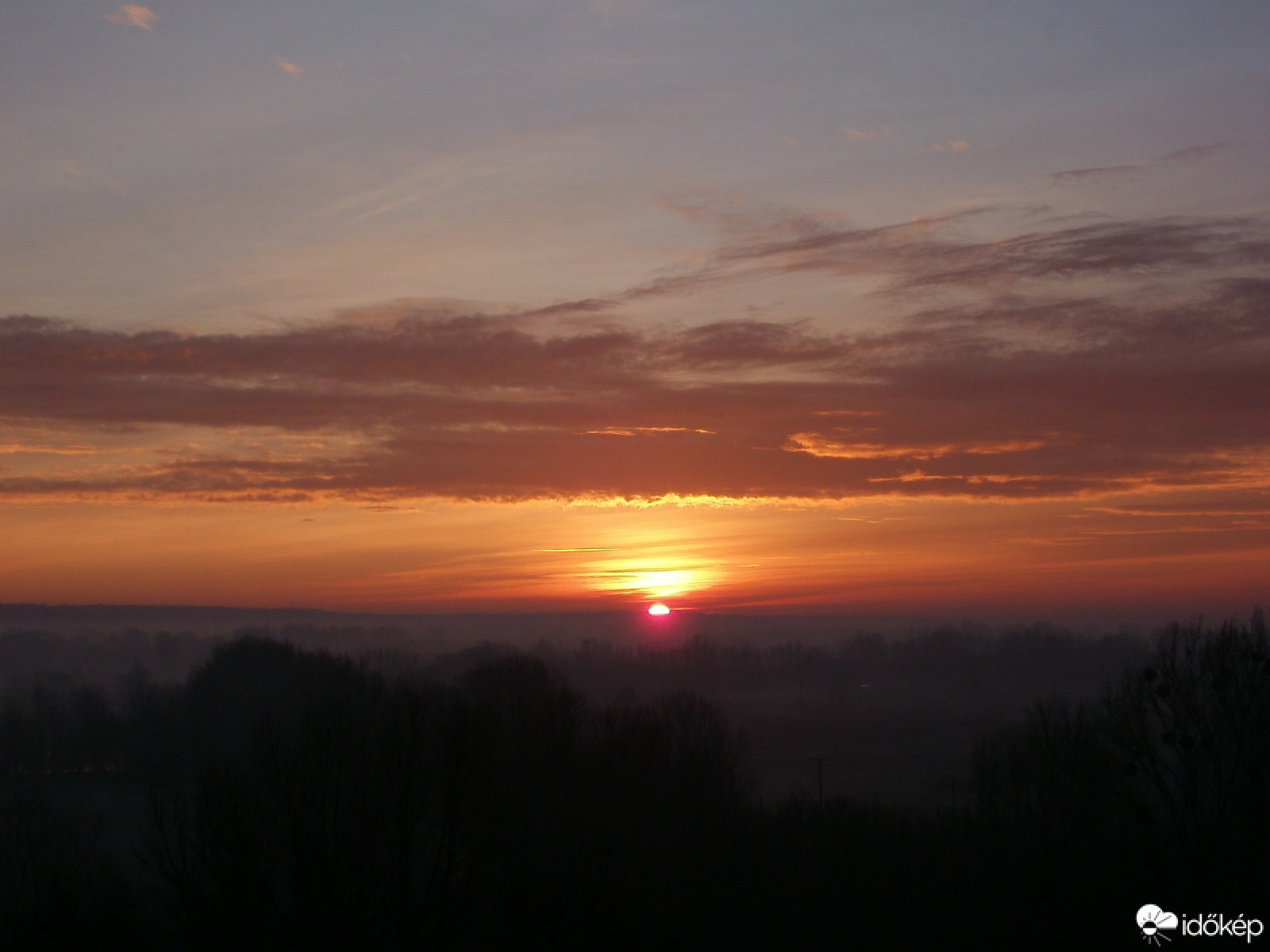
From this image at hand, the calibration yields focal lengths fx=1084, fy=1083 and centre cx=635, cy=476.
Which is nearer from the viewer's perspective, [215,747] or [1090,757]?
[1090,757]

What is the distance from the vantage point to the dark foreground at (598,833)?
80.3 ft

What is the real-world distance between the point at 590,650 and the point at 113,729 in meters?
115

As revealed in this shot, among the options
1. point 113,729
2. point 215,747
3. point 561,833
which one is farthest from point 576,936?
point 113,729

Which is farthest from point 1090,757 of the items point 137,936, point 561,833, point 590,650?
point 590,650

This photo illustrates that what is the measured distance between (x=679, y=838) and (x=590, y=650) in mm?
151704

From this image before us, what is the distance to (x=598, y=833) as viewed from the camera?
3734 centimetres

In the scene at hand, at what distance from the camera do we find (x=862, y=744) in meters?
119

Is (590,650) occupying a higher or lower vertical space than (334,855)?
lower

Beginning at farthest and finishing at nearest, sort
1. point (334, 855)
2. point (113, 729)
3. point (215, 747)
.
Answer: point (113, 729) → point (215, 747) → point (334, 855)

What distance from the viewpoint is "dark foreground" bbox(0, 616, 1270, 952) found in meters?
24.5

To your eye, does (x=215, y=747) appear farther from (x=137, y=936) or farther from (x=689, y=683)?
(x=689, y=683)

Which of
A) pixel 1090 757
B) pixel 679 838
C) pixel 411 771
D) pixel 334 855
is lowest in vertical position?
pixel 679 838

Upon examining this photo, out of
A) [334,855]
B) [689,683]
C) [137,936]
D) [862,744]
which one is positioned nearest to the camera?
[334,855]

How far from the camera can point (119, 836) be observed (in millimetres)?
50094
